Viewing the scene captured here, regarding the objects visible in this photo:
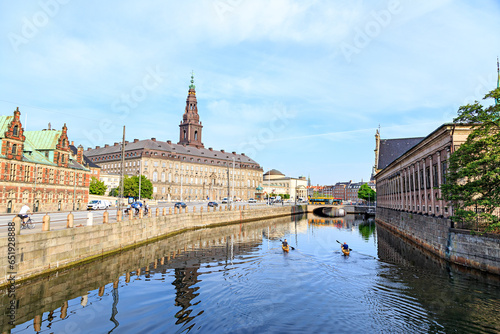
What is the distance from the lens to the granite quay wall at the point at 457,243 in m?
24.0

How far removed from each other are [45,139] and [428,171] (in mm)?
60470

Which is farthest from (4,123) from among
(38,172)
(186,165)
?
(186,165)

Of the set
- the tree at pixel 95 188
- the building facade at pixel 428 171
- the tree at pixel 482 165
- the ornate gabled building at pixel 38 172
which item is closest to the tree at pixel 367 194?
the building facade at pixel 428 171

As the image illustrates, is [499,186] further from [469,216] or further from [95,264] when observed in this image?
[95,264]

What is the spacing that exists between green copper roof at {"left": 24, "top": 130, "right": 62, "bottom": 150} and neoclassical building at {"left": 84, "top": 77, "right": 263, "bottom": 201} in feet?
224

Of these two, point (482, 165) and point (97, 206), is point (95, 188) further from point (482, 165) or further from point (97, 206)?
point (482, 165)

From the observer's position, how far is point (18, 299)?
17406 millimetres

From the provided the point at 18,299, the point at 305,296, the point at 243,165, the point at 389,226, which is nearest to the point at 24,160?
the point at 18,299

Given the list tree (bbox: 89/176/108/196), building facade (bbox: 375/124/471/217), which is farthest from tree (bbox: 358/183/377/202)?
tree (bbox: 89/176/108/196)

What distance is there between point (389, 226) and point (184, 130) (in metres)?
128

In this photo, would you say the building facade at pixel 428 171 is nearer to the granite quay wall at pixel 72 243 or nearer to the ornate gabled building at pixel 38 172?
the granite quay wall at pixel 72 243

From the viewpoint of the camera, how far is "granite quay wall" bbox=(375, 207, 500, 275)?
23969 mm

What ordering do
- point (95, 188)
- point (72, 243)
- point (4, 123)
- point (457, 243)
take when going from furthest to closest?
1. point (95, 188)
2. point (4, 123)
3. point (457, 243)
4. point (72, 243)

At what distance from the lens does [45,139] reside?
195 feet
